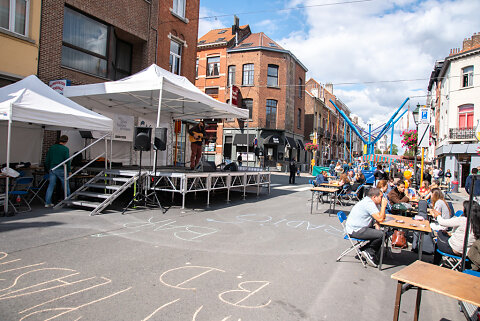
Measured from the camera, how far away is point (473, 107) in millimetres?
24391

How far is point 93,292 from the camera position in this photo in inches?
132

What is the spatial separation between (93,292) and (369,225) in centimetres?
432

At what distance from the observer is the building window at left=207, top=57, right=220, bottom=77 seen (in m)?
32.5

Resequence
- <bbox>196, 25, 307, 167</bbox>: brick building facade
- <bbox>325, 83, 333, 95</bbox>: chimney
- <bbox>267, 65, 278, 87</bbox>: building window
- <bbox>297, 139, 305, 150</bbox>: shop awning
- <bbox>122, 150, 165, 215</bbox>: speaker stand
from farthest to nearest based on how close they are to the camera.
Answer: <bbox>325, 83, 333, 95</bbox>: chimney
<bbox>297, 139, 305, 150</bbox>: shop awning
<bbox>267, 65, 278, 87</bbox>: building window
<bbox>196, 25, 307, 167</bbox>: brick building facade
<bbox>122, 150, 165, 215</bbox>: speaker stand

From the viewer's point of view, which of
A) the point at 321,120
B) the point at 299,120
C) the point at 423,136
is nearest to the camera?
the point at 423,136

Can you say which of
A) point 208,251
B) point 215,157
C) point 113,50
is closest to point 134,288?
point 208,251

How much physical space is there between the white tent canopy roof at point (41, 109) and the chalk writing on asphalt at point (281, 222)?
4.36 m

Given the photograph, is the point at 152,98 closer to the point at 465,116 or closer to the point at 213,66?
the point at 213,66

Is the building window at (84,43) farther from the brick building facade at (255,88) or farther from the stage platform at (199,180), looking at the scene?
the brick building facade at (255,88)

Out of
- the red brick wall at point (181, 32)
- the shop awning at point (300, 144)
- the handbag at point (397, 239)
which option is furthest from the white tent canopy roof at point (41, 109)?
the shop awning at point (300, 144)

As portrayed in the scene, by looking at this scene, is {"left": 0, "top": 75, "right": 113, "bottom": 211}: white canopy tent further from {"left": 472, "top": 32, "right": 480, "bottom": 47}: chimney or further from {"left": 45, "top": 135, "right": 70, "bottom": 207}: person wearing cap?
{"left": 472, "top": 32, "right": 480, "bottom": 47}: chimney

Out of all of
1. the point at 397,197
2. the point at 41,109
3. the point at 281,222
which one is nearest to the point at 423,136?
the point at 397,197

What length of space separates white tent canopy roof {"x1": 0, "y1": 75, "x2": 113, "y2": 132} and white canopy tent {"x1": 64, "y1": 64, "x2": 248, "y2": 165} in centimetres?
147

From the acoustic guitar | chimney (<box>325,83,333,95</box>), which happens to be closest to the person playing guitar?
the acoustic guitar
